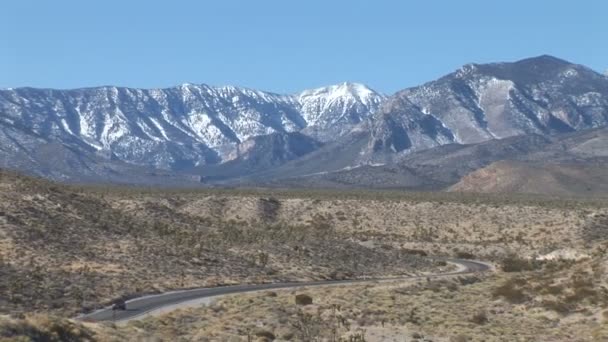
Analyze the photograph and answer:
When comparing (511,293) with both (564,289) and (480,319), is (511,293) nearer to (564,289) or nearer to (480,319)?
(564,289)

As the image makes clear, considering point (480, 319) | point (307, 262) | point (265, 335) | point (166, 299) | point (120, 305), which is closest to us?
point (265, 335)

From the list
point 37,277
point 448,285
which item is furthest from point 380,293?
point 37,277

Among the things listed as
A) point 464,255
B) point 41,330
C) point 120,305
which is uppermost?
point 41,330

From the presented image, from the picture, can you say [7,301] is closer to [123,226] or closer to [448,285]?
[448,285]

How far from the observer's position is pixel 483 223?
467 feet

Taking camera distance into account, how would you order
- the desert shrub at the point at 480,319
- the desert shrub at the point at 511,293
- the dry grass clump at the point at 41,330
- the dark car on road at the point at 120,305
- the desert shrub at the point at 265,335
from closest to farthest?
the dry grass clump at the point at 41,330, the desert shrub at the point at 265,335, the desert shrub at the point at 480,319, the dark car on road at the point at 120,305, the desert shrub at the point at 511,293

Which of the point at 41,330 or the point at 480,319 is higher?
the point at 41,330

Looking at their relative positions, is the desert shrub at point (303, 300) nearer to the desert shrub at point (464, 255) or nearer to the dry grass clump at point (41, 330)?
the dry grass clump at point (41, 330)

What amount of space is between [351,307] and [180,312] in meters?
9.85

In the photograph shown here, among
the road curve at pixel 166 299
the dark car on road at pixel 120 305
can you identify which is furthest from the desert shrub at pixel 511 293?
the dark car on road at pixel 120 305

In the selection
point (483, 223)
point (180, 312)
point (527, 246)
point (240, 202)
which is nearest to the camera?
point (180, 312)

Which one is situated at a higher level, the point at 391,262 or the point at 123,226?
the point at 123,226

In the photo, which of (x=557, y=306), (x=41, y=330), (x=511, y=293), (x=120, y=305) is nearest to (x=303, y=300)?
(x=120, y=305)

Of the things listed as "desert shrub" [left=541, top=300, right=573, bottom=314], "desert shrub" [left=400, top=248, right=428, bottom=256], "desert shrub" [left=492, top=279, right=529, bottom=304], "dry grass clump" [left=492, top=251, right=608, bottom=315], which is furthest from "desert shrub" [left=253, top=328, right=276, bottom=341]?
"desert shrub" [left=400, top=248, right=428, bottom=256]
